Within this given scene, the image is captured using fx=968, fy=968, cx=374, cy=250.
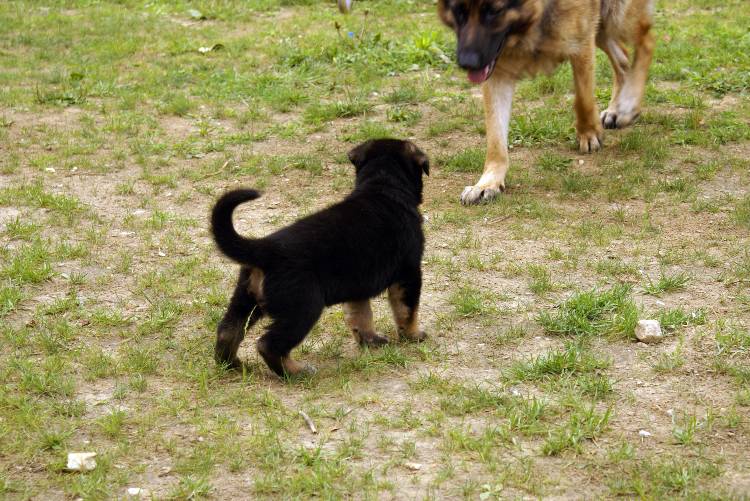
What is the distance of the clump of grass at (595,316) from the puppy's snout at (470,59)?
6.36 ft

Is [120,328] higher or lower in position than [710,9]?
lower

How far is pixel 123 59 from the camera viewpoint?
390 inches

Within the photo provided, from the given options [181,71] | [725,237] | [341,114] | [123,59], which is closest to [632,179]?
[725,237]

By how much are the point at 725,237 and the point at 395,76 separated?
13.5ft

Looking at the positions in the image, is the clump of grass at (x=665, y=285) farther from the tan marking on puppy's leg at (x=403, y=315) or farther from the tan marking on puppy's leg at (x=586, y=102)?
the tan marking on puppy's leg at (x=586, y=102)

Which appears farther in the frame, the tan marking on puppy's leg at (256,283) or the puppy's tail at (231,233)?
the tan marking on puppy's leg at (256,283)

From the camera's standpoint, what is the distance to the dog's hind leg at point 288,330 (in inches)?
156

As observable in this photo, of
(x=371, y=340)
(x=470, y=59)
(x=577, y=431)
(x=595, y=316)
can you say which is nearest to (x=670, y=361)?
(x=595, y=316)

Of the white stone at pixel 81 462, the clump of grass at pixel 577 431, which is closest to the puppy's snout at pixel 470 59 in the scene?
the clump of grass at pixel 577 431

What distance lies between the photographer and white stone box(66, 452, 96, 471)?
348cm

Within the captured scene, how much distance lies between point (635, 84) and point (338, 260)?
4321mm

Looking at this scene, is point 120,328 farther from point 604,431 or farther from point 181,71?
point 181,71

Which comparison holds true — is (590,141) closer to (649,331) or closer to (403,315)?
(649,331)

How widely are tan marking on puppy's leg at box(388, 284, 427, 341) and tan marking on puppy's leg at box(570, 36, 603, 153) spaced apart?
118 inches
